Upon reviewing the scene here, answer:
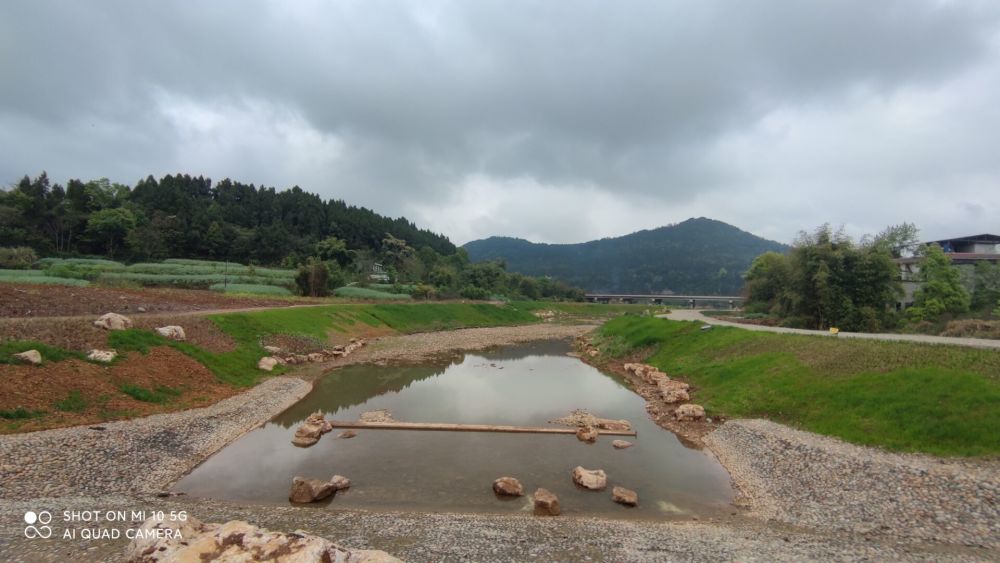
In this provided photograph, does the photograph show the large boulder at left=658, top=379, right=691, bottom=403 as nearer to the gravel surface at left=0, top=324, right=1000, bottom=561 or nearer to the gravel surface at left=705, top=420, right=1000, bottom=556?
the gravel surface at left=705, top=420, right=1000, bottom=556

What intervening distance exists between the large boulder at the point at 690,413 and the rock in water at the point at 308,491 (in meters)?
17.1

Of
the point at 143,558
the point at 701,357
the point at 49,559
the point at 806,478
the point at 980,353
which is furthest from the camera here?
the point at 701,357

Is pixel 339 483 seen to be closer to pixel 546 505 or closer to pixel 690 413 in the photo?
pixel 546 505

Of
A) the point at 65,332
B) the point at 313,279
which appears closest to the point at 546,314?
the point at 313,279

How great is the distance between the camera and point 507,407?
25656mm

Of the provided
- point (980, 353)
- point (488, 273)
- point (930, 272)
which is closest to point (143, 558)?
point (980, 353)

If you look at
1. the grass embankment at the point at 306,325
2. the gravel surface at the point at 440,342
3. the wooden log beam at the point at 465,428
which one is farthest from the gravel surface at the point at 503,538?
the gravel surface at the point at 440,342

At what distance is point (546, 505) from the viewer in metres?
12.7

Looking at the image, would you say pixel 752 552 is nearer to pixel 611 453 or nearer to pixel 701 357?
pixel 611 453

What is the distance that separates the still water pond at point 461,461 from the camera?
13.8m

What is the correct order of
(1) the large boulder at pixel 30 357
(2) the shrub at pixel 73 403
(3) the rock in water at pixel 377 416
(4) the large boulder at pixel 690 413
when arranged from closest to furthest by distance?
1. (2) the shrub at pixel 73 403
2. (1) the large boulder at pixel 30 357
3. (3) the rock in water at pixel 377 416
4. (4) the large boulder at pixel 690 413

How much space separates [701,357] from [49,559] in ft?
112

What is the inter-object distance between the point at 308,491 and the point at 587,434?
11.6 meters

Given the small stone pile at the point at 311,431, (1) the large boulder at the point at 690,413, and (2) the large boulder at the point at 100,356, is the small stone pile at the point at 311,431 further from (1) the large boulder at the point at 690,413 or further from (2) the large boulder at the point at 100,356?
(1) the large boulder at the point at 690,413
